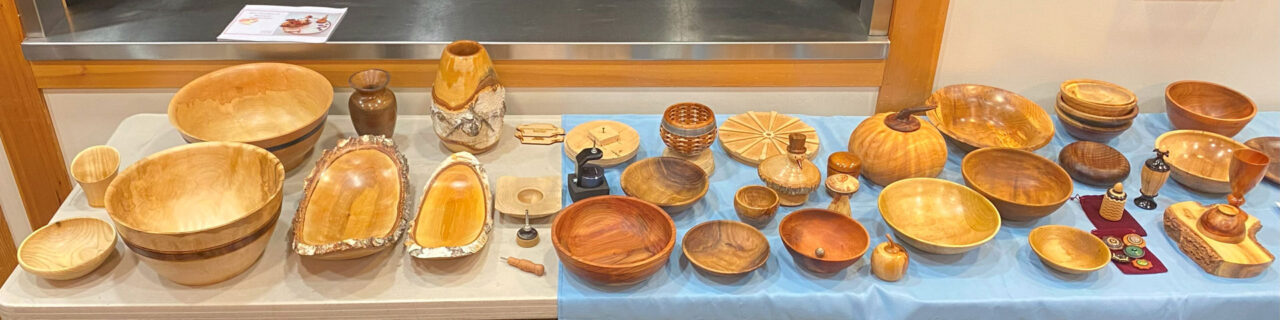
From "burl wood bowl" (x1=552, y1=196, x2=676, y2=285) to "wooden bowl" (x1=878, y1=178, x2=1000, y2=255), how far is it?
0.44 metres

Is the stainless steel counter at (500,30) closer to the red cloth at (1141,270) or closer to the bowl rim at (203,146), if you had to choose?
the bowl rim at (203,146)

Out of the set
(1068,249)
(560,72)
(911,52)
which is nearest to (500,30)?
(560,72)

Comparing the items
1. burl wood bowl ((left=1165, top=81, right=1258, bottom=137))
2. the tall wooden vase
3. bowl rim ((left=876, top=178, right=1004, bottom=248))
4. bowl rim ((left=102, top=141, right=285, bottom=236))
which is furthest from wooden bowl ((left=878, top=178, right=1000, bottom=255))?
bowl rim ((left=102, top=141, right=285, bottom=236))

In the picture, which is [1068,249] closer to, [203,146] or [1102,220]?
[1102,220]

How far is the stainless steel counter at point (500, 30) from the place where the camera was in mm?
2008

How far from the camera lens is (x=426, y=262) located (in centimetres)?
157

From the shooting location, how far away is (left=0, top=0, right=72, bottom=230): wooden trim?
1957 mm

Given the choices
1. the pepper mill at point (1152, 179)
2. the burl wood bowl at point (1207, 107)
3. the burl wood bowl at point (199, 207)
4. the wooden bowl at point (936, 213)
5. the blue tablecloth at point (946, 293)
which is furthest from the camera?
the burl wood bowl at point (1207, 107)

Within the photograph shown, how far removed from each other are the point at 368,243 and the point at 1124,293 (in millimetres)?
1319

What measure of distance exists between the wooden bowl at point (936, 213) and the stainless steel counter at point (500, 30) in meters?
0.43

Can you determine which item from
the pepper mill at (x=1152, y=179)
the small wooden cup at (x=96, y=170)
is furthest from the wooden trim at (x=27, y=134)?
the pepper mill at (x=1152, y=179)

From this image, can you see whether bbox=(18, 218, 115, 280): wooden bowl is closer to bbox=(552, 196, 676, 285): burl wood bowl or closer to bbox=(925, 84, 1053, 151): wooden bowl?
bbox=(552, 196, 676, 285): burl wood bowl

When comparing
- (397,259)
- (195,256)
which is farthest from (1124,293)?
(195,256)

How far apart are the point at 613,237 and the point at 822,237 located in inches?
15.6
